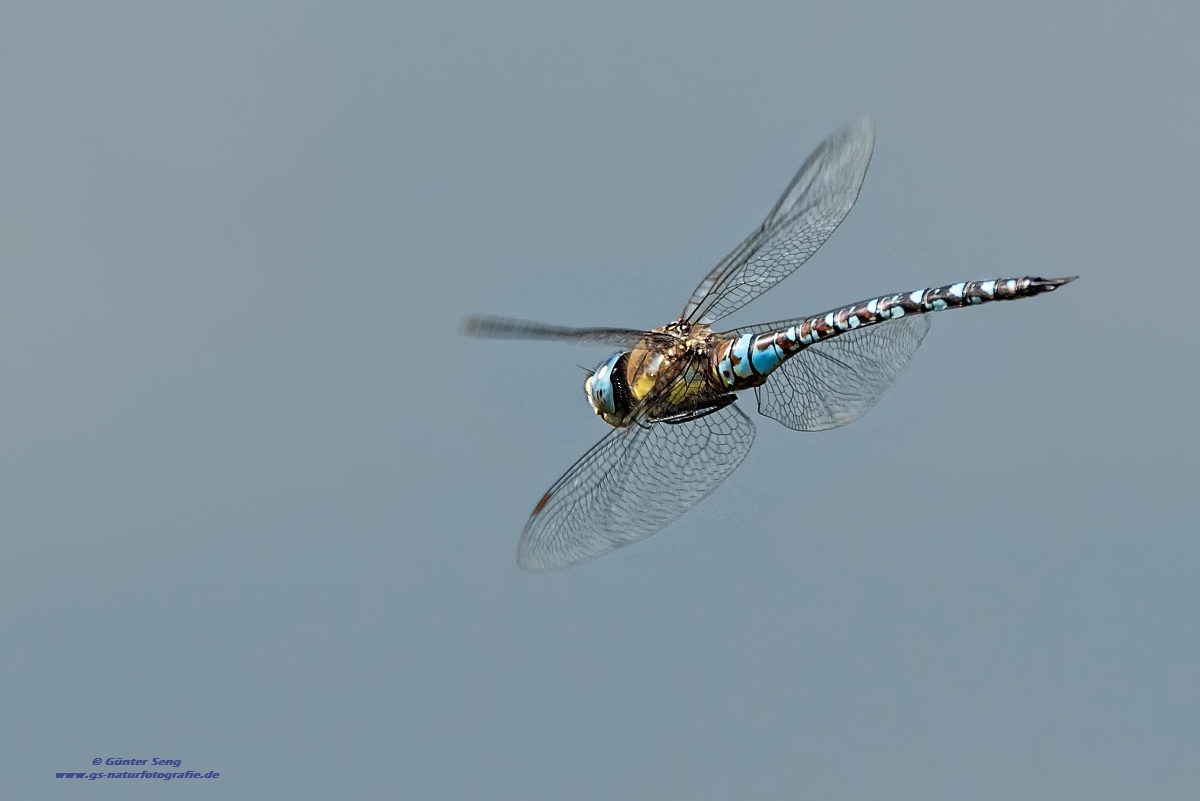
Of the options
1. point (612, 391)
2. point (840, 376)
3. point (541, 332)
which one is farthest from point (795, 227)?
point (541, 332)

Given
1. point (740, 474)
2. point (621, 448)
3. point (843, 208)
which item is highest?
point (843, 208)

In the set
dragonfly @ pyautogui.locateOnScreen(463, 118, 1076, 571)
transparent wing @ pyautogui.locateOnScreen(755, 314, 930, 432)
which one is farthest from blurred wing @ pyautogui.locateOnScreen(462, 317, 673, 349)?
transparent wing @ pyautogui.locateOnScreen(755, 314, 930, 432)

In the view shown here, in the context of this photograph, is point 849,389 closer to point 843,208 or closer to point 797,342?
point 797,342

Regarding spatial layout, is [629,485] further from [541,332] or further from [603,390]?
[541,332]

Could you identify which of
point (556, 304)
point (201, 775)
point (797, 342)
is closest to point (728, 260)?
point (797, 342)

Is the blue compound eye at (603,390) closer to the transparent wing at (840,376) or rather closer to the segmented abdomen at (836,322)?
the segmented abdomen at (836,322)

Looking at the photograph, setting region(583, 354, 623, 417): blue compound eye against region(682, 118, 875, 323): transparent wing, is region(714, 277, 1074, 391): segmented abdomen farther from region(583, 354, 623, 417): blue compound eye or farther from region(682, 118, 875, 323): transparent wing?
region(583, 354, 623, 417): blue compound eye
